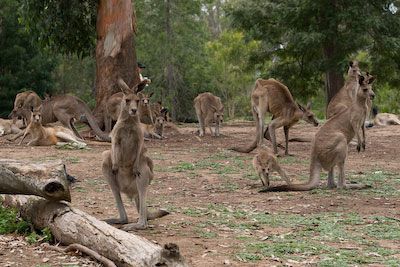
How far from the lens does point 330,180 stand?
901cm

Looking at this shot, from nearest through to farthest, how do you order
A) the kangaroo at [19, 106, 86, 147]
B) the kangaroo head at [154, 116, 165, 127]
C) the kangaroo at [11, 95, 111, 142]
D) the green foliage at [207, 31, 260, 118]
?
1. the kangaroo at [19, 106, 86, 147]
2. the kangaroo at [11, 95, 111, 142]
3. the kangaroo head at [154, 116, 165, 127]
4. the green foliage at [207, 31, 260, 118]

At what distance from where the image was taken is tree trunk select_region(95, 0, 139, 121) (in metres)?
15.9

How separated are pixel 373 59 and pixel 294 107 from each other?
8005 mm

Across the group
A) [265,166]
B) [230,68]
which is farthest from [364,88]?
[230,68]

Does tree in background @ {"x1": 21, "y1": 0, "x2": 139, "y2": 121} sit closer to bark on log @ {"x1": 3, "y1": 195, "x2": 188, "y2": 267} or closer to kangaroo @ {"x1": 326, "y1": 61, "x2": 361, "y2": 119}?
kangaroo @ {"x1": 326, "y1": 61, "x2": 361, "y2": 119}

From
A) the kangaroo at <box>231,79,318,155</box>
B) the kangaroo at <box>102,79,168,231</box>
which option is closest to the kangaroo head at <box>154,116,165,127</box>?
the kangaroo at <box>231,79,318,155</box>

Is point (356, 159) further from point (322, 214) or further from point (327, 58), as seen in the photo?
point (327, 58)

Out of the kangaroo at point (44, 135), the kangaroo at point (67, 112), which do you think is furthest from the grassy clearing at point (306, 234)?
the kangaroo at point (67, 112)

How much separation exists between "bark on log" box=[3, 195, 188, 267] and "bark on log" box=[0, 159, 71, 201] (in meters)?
0.21

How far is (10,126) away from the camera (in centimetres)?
Result: 1803

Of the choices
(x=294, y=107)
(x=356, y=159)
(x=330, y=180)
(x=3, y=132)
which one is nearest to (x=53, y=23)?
(x=3, y=132)

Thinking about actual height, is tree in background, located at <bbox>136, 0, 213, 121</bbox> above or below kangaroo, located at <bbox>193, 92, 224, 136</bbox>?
above

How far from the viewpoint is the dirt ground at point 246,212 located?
5.64 meters

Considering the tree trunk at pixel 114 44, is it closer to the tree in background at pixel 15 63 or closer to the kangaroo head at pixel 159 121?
the kangaroo head at pixel 159 121
